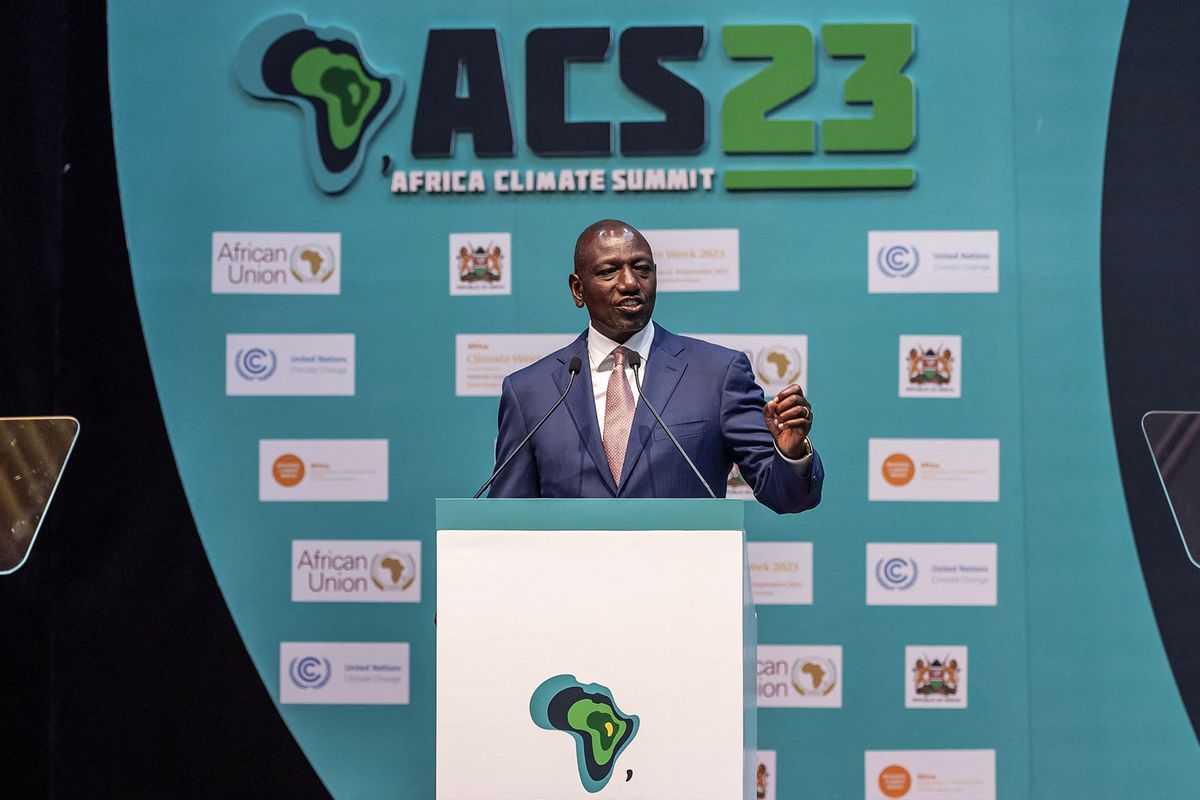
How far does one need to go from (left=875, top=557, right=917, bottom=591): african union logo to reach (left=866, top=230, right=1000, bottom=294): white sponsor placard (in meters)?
0.97

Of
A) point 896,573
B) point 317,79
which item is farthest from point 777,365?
point 317,79

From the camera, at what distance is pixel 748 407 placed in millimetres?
2861

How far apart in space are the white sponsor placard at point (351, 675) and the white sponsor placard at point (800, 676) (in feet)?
4.24

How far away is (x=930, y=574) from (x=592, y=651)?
2.34 metres

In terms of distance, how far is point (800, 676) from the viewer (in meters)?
4.09

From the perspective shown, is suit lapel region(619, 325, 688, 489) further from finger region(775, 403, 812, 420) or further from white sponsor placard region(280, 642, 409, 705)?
white sponsor placard region(280, 642, 409, 705)

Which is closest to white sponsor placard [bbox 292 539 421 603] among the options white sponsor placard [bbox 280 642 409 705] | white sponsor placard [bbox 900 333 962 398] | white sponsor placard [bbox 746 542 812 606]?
white sponsor placard [bbox 280 642 409 705]

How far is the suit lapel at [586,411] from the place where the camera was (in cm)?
278

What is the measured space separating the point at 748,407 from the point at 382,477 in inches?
68.9

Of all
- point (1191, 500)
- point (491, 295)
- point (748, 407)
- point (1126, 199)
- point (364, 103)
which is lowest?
point (1191, 500)

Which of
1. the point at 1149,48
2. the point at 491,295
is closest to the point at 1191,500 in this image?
the point at 1149,48

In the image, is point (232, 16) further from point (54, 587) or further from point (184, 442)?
point (54, 587)

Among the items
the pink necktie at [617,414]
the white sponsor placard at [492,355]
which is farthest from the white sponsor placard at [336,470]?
the pink necktie at [617,414]

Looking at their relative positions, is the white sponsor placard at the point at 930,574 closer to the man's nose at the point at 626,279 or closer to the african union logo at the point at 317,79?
the man's nose at the point at 626,279
